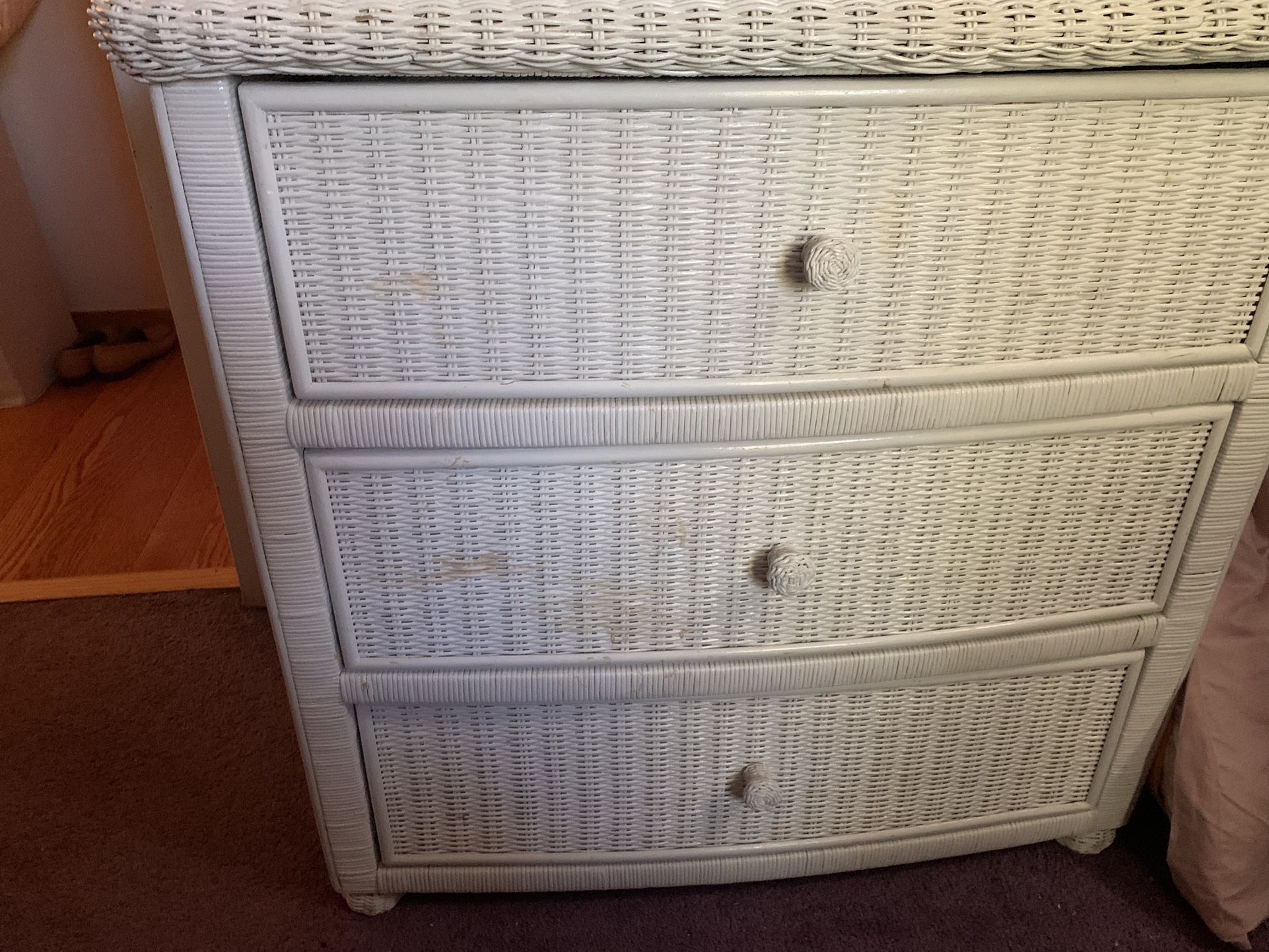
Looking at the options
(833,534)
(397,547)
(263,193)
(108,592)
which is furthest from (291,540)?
(108,592)

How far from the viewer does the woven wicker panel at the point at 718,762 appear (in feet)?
2.59

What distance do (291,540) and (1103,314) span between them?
0.59 m

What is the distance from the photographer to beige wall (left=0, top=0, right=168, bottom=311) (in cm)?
166

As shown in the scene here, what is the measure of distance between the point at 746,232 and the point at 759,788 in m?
0.46

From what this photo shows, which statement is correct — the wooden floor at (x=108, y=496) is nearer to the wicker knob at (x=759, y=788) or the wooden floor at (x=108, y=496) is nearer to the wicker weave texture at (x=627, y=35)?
the wicker knob at (x=759, y=788)

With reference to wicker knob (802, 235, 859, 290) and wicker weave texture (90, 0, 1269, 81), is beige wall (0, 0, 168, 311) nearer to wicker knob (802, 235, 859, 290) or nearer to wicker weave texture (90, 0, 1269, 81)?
wicker weave texture (90, 0, 1269, 81)

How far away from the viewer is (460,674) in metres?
0.74

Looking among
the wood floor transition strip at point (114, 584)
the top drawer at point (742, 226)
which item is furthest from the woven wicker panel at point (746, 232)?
the wood floor transition strip at point (114, 584)

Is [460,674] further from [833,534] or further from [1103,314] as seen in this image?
[1103,314]

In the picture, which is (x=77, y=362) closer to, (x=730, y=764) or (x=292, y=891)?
(x=292, y=891)

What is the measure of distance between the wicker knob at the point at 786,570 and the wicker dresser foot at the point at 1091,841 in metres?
0.47

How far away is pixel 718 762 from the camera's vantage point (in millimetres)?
821

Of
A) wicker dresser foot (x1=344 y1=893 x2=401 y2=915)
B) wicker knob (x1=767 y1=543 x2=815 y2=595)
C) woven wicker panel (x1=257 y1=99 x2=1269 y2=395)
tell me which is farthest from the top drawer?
wicker dresser foot (x1=344 y1=893 x2=401 y2=915)

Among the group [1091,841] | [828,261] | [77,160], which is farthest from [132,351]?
[1091,841]
